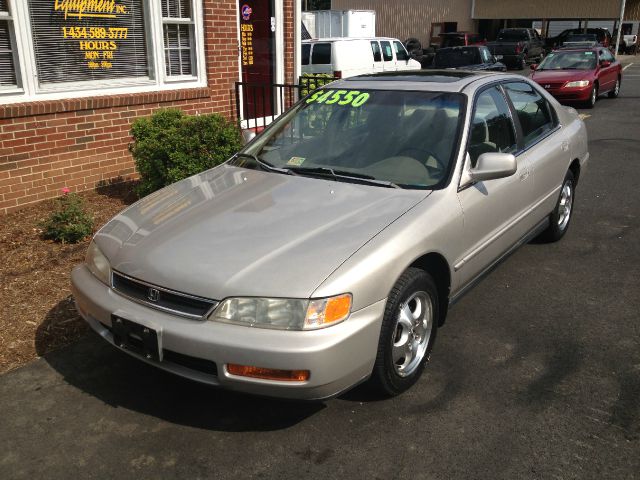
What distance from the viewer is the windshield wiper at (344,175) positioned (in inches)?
146

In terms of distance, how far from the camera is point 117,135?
7508 mm

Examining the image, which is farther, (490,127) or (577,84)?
(577,84)

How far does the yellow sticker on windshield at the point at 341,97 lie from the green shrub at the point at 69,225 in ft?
8.27

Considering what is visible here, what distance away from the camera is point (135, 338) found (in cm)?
300

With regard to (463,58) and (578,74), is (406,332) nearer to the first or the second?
(578,74)

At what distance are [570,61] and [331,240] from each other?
16.2 meters

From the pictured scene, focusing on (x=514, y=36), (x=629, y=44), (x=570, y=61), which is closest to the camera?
(x=570, y=61)

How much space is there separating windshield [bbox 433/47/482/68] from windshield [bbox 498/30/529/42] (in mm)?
16070

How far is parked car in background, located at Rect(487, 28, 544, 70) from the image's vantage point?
30.7 m

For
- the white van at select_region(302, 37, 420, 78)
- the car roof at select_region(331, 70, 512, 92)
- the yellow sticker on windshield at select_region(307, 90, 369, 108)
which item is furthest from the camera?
the white van at select_region(302, 37, 420, 78)

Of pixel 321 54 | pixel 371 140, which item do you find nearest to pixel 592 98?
pixel 321 54

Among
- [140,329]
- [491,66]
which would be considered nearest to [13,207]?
[140,329]

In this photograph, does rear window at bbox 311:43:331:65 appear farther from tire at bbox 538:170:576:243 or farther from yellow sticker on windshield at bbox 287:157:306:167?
yellow sticker on windshield at bbox 287:157:306:167

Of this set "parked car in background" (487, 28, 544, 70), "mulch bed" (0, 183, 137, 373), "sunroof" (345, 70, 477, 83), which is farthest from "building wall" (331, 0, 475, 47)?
"sunroof" (345, 70, 477, 83)
